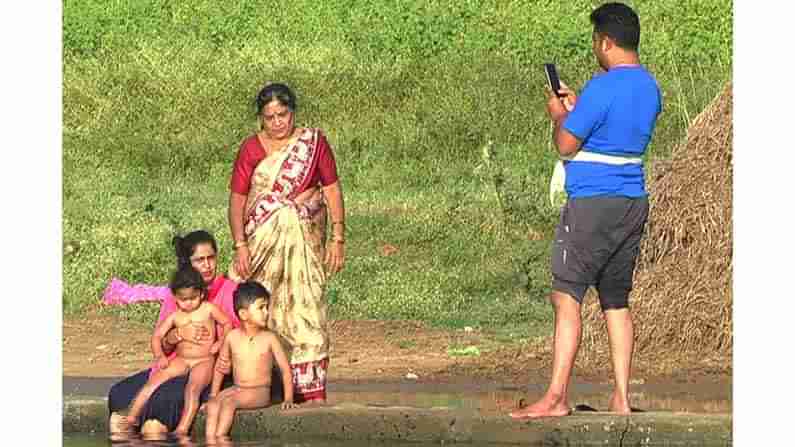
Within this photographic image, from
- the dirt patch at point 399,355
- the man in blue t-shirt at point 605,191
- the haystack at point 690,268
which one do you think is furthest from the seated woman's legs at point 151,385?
the haystack at point 690,268

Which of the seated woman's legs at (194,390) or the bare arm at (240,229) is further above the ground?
the bare arm at (240,229)

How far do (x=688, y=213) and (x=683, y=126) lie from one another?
7.15 m

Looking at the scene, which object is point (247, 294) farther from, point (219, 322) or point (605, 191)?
point (605, 191)

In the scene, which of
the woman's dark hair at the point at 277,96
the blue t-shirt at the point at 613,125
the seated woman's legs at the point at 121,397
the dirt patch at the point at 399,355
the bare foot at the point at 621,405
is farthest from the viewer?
the dirt patch at the point at 399,355

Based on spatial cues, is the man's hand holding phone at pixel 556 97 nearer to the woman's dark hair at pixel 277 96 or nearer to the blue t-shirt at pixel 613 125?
the blue t-shirt at pixel 613 125

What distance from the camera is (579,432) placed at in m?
9.26

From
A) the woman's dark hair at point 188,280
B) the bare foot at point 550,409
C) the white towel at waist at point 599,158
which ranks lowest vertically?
the bare foot at point 550,409

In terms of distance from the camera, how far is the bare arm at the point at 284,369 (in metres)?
9.98

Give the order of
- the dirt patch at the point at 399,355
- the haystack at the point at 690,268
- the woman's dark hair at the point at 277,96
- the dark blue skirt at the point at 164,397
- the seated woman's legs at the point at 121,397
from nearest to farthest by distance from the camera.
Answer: the woman's dark hair at the point at 277,96, the dark blue skirt at the point at 164,397, the seated woman's legs at the point at 121,397, the dirt patch at the point at 399,355, the haystack at the point at 690,268

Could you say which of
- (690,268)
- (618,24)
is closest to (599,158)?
(618,24)

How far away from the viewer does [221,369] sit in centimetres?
1004

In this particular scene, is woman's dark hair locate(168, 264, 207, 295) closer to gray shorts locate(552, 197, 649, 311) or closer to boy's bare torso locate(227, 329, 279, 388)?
boy's bare torso locate(227, 329, 279, 388)

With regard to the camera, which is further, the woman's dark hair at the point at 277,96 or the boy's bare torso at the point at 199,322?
the boy's bare torso at the point at 199,322

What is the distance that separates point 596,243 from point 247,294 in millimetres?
1648
